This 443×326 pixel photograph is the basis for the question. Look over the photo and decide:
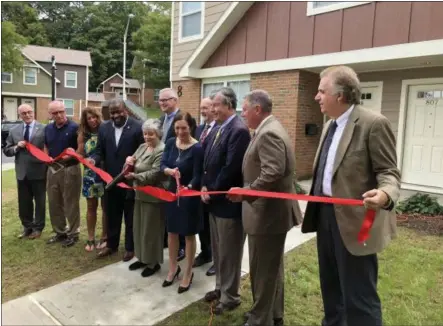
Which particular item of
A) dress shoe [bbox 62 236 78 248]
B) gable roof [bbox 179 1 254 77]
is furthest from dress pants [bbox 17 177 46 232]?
gable roof [bbox 179 1 254 77]

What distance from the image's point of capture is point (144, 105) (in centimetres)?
5319

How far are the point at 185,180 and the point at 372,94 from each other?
6.25 m

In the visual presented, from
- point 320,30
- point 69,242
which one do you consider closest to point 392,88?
point 320,30

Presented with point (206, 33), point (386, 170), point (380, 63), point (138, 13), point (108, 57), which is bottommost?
point (386, 170)

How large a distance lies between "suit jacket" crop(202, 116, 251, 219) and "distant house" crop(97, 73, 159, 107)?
162 ft

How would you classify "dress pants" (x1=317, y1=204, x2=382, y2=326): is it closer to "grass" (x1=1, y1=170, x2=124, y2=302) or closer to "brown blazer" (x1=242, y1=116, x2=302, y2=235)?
"brown blazer" (x1=242, y1=116, x2=302, y2=235)

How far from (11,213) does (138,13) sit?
181 ft

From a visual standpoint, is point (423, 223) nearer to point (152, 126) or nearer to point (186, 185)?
point (186, 185)

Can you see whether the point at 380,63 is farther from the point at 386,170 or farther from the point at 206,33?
the point at 386,170

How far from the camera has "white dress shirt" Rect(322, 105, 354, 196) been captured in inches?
93.7

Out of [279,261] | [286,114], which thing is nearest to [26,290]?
[279,261]

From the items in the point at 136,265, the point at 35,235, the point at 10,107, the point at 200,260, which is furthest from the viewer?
the point at 10,107

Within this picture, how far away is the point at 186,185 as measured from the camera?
3811 millimetres

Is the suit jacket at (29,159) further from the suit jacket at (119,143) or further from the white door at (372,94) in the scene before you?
the white door at (372,94)
